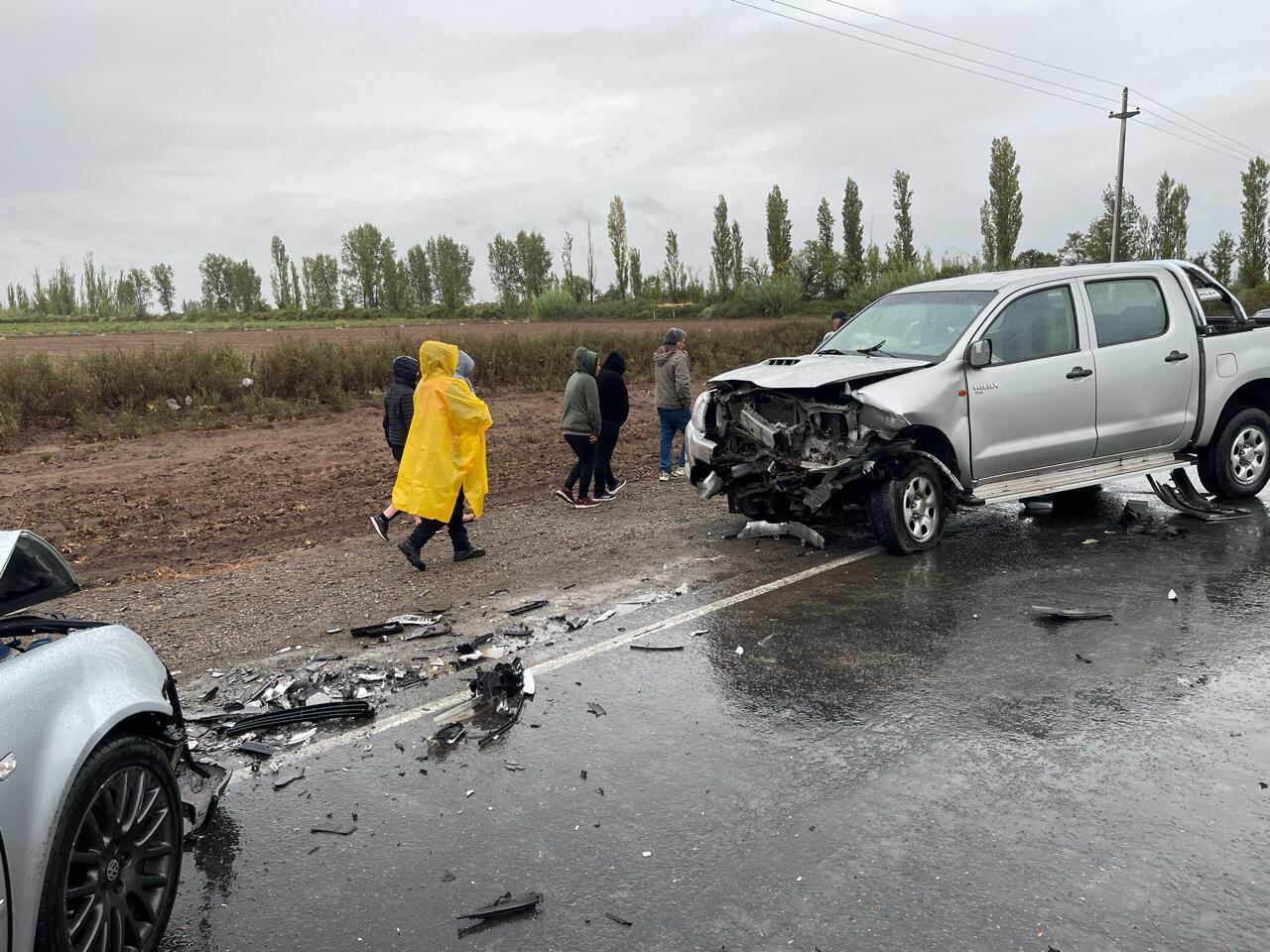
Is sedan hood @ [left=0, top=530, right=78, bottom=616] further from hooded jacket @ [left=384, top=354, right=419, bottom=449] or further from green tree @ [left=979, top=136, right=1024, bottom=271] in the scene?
green tree @ [left=979, top=136, right=1024, bottom=271]

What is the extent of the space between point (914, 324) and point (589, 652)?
180 inches

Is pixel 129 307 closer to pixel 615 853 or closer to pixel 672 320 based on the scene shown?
pixel 672 320

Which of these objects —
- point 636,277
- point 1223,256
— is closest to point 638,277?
point 636,277

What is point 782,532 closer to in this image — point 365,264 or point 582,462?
point 582,462

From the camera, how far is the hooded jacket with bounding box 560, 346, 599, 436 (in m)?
11.3

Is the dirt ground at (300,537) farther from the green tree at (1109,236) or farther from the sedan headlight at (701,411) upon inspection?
the green tree at (1109,236)

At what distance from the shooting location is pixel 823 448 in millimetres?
8258

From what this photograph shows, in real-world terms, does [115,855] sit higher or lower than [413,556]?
higher

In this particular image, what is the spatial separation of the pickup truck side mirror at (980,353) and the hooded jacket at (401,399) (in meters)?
5.12

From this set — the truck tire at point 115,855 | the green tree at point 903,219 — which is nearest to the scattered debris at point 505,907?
the truck tire at point 115,855

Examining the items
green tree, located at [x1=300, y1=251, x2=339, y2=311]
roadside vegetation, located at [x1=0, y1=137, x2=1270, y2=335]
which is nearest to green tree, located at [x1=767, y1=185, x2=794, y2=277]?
roadside vegetation, located at [x1=0, y1=137, x2=1270, y2=335]

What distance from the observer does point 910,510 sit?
8273 millimetres

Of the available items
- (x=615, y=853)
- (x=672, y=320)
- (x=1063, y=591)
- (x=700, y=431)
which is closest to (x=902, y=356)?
(x=700, y=431)

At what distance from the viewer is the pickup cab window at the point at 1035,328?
28.1 ft
